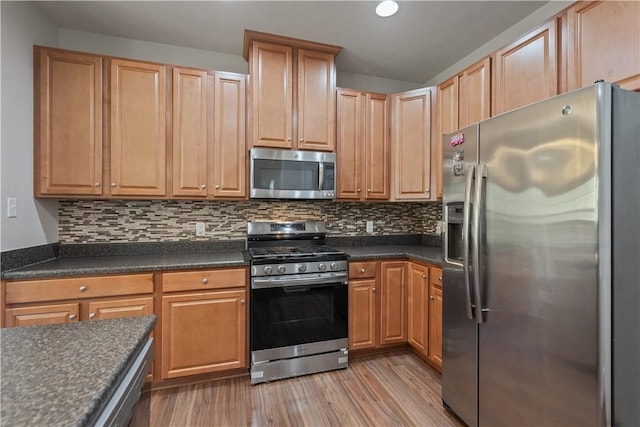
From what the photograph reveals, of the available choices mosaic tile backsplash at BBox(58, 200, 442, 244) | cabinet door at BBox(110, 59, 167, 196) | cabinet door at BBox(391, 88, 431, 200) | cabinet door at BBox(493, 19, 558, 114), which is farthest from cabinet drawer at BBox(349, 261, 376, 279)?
cabinet door at BBox(110, 59, 167, 196)

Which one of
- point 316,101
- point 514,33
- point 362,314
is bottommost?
point 362,314

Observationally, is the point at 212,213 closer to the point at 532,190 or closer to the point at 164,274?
the point at 164,274

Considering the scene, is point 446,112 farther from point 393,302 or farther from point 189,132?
point 189,132

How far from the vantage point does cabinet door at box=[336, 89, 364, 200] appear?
2674 millimetres

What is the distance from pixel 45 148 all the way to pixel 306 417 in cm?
249

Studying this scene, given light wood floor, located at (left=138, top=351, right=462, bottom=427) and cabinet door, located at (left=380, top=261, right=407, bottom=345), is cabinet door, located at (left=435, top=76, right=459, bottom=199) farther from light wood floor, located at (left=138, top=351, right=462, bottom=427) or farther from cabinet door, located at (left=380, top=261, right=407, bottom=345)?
light wood floor, located at (left=138, top=351, right=462, bottom=427)

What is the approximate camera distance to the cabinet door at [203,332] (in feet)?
6.68

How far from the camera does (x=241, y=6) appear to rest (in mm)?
2043

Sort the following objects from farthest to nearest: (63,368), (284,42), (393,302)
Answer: (393,302) → (284,42) → (63,368)

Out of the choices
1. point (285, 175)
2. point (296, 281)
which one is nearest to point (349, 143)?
point (285, 175)

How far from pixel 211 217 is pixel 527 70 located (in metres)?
2.56

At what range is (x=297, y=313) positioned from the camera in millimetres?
2264

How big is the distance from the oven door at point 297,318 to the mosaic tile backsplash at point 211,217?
2.47 feet

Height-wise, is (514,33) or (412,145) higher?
(514,33)
